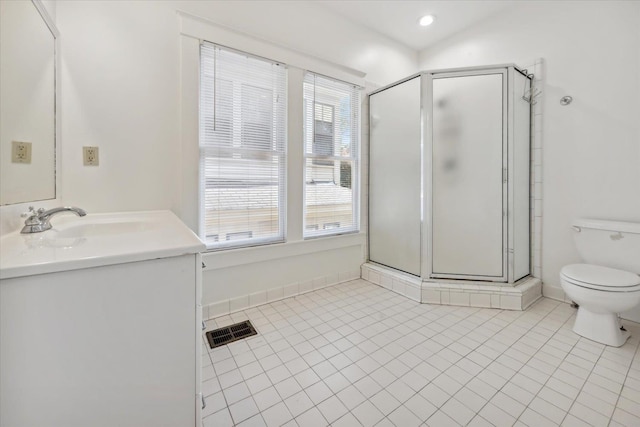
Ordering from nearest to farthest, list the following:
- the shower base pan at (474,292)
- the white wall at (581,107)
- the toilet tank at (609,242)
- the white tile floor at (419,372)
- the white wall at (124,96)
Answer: the white tile floor at (419,372), the white wall at (124,96), the toilet tank at (609,242), the white wall at (581,107), the shower base pan at (474,292)

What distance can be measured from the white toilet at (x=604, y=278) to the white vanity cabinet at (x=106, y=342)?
2269 mm

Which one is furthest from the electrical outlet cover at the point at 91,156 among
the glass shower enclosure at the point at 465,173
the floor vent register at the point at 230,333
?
the glass shower enclosure at the point at 465,173

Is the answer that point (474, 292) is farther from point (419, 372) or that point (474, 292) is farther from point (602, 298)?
point (419, 372)

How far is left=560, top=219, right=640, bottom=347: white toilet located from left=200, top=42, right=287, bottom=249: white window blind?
85.1 inches

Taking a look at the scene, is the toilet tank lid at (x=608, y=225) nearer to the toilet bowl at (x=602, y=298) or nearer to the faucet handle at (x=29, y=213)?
the toilet bowl at (x=602, y=298)

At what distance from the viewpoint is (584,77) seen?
Answer: 2.18 metres

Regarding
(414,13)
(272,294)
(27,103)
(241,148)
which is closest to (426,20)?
(414,13)

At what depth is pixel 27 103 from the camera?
4.03 feet

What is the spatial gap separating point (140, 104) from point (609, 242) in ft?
Result: 11.1

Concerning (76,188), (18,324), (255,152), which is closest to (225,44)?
(255,152)

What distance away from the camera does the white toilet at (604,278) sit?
1.65 metres

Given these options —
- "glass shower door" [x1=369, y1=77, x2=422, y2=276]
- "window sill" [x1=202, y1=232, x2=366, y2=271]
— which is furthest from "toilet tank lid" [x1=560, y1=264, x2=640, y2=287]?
"window sill" [x1=202, y1=232, x2=366, y2=271]

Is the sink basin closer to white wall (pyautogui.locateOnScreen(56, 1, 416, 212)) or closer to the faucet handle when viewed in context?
the faucet handle

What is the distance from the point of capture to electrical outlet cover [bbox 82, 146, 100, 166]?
1621 mm
